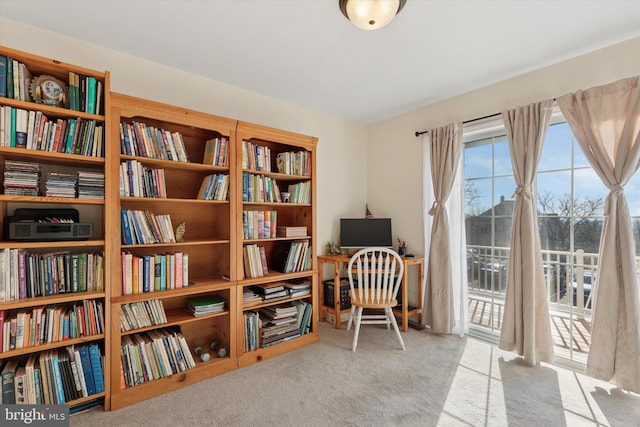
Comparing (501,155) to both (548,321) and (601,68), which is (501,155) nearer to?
(601,68)

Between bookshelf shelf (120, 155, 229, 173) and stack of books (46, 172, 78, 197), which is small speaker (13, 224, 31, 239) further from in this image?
bookshelf shelf (120, 155, 229, 173)

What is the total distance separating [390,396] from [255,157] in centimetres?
212

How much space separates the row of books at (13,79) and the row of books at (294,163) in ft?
5.71

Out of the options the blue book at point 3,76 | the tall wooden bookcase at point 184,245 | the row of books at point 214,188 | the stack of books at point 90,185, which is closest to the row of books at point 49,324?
the tall wooden bookcase at point 184,245

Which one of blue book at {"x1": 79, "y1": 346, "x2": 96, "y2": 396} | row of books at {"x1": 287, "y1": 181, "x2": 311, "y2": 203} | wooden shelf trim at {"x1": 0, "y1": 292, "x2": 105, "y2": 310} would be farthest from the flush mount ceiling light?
blue book at {"x1": 79, "y1": 346, "x2": 96, "y2": 396}

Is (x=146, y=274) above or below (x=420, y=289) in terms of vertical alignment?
above

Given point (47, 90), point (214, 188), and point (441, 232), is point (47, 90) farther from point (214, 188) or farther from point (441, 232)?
point (441, 232)

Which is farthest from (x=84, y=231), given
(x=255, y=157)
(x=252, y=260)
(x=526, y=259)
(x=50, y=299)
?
(x=526, y=259)

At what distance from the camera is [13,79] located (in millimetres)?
1627

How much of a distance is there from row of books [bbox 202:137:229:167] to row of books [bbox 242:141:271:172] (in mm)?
153

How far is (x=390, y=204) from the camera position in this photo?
3.66m

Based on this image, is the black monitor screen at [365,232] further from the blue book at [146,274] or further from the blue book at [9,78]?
the blue book at [9,78]

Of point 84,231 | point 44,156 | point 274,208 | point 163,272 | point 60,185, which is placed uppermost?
point 44,156

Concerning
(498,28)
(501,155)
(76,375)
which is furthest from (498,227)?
(76,375)
